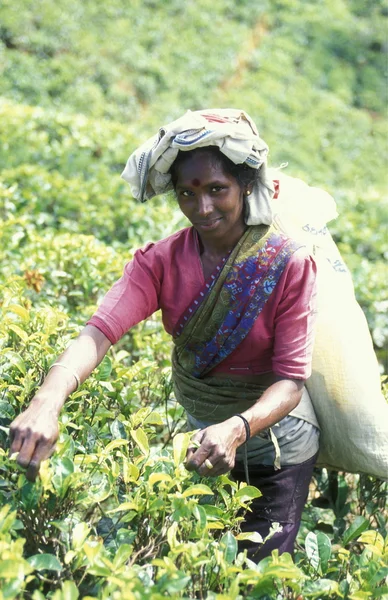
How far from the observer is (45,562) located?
157 cm

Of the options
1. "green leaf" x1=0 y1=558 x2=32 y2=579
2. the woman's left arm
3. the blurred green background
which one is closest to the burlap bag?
the woman's left arm

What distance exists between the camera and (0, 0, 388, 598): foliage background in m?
1.90

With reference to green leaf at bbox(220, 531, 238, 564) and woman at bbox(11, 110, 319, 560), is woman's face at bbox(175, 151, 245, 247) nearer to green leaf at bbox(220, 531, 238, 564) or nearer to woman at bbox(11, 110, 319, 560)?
woman at bbox(11, 110, 319, 560)

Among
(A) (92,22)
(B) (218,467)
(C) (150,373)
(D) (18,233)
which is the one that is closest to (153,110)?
(A) (92,22)

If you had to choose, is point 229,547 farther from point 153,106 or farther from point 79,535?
point 153,106

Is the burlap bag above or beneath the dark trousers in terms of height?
above

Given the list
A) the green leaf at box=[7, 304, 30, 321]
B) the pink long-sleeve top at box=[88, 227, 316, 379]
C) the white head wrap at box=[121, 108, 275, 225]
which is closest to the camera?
the white head wrap at box=[121, 108, 275, 225]

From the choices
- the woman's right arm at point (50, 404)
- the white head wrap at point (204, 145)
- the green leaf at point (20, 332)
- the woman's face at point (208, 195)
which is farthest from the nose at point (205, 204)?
the green leaf at point (20, 332)

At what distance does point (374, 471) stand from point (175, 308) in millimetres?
879

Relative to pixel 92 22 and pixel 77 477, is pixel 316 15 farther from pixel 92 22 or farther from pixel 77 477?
pixel 77 477

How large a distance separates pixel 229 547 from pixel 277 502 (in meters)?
0.64

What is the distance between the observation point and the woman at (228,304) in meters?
2.03

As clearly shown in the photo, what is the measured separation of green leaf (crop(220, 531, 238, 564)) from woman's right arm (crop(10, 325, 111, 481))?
44 cm

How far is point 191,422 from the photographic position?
99.7 inches
